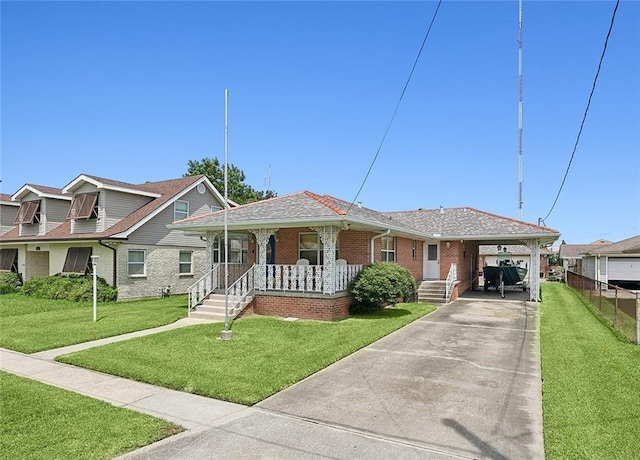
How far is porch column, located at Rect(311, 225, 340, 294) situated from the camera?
12734 mm

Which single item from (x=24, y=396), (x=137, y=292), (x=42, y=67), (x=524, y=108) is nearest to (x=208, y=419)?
(x=24, y=396)

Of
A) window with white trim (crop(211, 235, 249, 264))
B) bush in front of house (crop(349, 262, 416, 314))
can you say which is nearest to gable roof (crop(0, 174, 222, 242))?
window with white trim (crop(211, 235, 249, 264))

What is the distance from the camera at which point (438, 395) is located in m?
6.14

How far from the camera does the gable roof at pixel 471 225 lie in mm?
18797

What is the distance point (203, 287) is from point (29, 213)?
15.4 m

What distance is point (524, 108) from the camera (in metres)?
13.0

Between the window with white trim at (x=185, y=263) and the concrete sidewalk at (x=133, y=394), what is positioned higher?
the window with white trim at (x=185, y=263)

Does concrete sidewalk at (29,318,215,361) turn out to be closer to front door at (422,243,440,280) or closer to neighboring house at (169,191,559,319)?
neighboring house at (169,191,559,319)

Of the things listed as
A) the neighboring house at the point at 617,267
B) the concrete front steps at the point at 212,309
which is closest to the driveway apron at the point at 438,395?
the concrete front steps at the point at 212,309

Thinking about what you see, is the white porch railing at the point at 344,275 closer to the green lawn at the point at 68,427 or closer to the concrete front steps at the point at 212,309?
the concrete front steps at the point at 212,309

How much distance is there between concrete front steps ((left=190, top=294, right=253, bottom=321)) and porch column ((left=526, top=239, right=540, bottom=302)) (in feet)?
44.2

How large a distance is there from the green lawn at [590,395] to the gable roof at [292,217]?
20.3 ft

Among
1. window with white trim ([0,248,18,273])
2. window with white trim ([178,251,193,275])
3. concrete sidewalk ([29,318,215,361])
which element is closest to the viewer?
concrete sidewalk ([29,318,215,361])

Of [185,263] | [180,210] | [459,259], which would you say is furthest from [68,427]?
[459,259]
